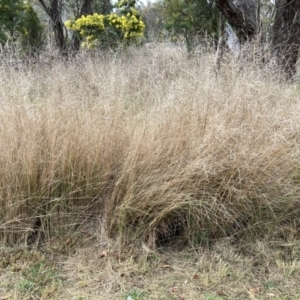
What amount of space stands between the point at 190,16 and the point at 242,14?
7570mm

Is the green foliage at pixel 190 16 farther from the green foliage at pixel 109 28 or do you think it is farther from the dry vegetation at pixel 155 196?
the dry vegetation at pixel 155 196

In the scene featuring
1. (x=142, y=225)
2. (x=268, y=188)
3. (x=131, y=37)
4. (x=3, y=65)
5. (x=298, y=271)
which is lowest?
(x=298, y=271)

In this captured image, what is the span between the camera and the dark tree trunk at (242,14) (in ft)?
18.2

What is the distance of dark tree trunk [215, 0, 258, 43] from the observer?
5555mm

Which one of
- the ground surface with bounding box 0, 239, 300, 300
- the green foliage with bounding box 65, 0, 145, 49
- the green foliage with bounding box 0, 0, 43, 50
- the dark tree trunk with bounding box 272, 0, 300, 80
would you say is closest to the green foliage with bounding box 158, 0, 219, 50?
the green foliage with bounding box 65, 0, 145, 49

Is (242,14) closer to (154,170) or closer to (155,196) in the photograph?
(154,170)

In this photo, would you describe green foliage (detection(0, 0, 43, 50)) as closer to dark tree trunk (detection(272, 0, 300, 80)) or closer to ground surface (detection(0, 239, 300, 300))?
dark tree trunk (detection(272, 0, 300, 80))

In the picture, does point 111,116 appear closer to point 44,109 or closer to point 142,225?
point 44,109

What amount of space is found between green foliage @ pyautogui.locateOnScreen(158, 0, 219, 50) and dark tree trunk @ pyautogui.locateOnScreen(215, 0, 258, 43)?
5.17 meters

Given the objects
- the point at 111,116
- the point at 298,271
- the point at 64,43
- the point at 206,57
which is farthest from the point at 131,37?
the point at 298,271

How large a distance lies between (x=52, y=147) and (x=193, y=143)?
34.5 inches

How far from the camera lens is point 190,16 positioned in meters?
12.6

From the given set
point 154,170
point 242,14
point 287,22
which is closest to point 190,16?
point 242,14

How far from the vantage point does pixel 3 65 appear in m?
2.84
